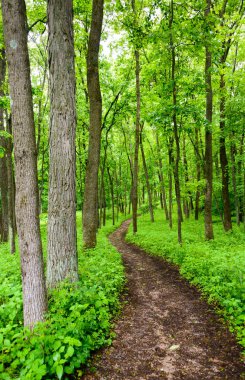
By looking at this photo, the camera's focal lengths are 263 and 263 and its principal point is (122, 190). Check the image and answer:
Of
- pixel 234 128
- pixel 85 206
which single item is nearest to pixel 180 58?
pixel 234 128

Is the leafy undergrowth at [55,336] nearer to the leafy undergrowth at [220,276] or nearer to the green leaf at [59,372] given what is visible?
the green leaf at [59,372]

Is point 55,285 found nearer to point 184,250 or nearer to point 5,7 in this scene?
point 5,7

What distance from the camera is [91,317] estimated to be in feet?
15.0

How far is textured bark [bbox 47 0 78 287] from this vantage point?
534 cm

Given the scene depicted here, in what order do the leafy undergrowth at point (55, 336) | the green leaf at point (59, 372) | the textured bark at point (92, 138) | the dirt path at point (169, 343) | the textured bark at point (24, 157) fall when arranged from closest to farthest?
the green leaf at point (59, 372), the leafy undergrowth at point (55, 336), the dirt path at point (169, 343), the textured bark at point (24, 157), the textured bark at point (92, 138)

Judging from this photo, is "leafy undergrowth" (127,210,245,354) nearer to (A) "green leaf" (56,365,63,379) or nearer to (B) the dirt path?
(B) the dirt path

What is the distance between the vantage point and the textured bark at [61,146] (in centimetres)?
534

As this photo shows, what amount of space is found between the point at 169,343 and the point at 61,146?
14.3ft

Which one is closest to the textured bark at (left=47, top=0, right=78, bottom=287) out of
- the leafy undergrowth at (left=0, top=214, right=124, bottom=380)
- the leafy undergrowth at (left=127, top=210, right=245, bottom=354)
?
the leafy undergrowth at (left=0, top=214, right=124, bottom=380)

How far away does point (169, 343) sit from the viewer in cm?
480

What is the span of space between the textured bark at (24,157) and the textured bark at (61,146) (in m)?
0.88

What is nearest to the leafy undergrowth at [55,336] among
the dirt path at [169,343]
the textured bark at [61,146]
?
the dirt path at [169,343]

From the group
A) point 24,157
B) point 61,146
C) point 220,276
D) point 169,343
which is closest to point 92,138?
point 61,146

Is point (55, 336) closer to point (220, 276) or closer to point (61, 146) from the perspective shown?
point (61, 146)
